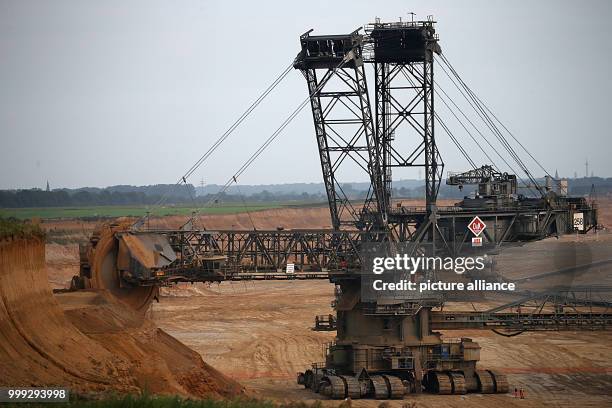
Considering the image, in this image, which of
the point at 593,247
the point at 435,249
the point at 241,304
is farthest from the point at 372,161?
the point at 593,247

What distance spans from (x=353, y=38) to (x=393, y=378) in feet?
57.2

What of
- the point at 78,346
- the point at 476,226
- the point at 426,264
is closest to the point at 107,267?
the point at 78,346

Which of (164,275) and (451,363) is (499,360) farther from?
(164,275)

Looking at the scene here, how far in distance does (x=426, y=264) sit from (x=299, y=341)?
18.6 meters

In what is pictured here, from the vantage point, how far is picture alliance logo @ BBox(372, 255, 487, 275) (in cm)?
5009

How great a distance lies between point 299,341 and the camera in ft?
220

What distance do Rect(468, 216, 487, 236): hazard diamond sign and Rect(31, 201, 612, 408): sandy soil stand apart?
8.34 m

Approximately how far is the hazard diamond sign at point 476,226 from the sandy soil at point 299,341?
8341mm

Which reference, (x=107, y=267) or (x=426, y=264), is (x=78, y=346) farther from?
(x=426, y=264)

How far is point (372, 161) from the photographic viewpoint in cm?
5334

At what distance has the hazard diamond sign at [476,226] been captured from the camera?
5206 cm

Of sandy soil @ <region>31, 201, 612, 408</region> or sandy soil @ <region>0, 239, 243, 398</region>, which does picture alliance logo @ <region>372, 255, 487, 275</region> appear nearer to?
sandy soil @ <region>31, 201, 612, 408</region>

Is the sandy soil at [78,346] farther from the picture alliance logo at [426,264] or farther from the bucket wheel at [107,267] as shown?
the picture alliance logo at [426,264]

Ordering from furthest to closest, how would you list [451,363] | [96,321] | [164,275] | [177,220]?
[177,220], [451,363], [164,275], [96,321]
